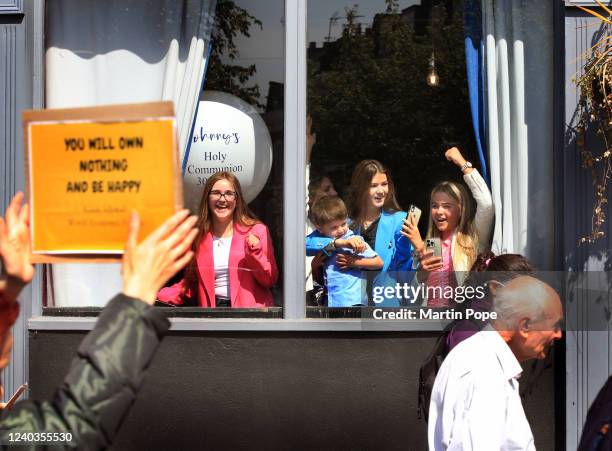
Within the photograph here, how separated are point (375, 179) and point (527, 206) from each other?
37.1 inches

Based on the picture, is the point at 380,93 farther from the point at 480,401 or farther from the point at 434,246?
the point at 480,401

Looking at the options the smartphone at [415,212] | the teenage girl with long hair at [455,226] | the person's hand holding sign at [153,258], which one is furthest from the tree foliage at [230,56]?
the person's hand holding sign at [153,258]

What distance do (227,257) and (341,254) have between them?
2.32 ft

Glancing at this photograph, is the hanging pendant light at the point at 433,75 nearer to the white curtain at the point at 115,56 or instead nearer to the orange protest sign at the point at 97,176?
the white curtain at the point at 115,56

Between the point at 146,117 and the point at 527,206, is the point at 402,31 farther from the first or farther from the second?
the point at 146,117

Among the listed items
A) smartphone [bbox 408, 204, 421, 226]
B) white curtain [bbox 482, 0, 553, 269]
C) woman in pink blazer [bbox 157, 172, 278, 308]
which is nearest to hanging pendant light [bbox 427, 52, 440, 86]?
white curtain [bbox 482, 0, 553, 269]

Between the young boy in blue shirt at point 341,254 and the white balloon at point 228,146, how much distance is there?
16.9 inches

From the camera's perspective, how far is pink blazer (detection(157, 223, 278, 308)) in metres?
5.81

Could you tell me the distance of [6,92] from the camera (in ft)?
18.4

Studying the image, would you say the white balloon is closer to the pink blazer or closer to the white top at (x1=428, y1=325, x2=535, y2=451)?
the pink blazer

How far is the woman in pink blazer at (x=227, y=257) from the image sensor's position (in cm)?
582

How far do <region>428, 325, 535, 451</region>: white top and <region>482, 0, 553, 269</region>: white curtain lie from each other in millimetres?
2200

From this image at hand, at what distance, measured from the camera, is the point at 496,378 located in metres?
Result: 3.52

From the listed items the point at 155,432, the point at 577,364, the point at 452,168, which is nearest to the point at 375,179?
the point at 452,168
